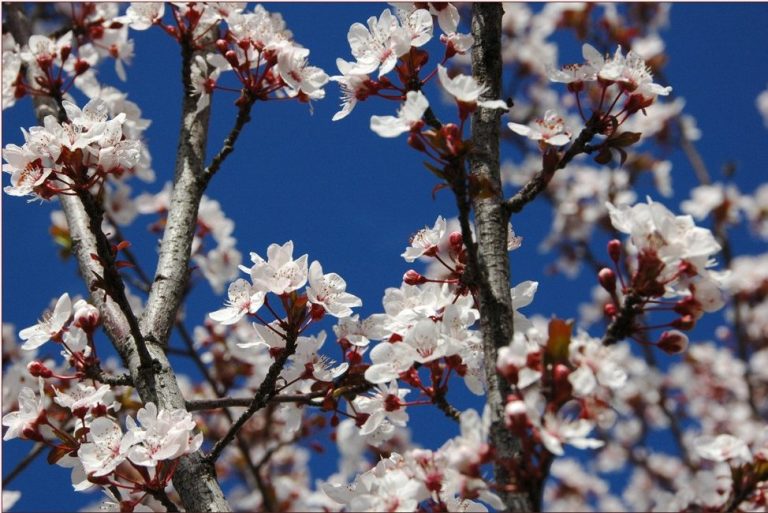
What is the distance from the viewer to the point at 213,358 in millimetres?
5422

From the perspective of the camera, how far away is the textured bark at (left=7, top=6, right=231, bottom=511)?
2301 millimetres

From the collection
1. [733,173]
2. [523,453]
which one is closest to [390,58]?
[523,453]

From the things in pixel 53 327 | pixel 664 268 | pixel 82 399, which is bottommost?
pixel 664 268

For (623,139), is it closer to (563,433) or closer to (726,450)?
(726,450)

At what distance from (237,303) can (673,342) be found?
132 cm

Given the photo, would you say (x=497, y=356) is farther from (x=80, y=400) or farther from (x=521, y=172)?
(x=521, y=172)

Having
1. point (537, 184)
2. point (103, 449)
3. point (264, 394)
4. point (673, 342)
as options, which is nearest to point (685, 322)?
point (673, 342)

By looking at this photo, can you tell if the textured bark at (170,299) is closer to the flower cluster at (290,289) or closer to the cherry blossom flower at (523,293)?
the flower cluster at (290,289)

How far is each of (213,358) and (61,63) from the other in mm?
2519

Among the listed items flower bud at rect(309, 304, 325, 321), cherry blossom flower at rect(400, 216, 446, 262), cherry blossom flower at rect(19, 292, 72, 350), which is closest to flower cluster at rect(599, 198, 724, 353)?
cherry blossom flower at rect(400, 216, 446, 262)

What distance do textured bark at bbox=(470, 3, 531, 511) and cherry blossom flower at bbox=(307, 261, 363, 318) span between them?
54 cm

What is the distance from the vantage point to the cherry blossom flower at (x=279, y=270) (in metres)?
2.38

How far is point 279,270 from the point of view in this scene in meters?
2.40

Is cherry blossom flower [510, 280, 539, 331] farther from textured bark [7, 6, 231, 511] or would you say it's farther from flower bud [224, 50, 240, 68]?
flower bud [224, 50, 240, 68]
